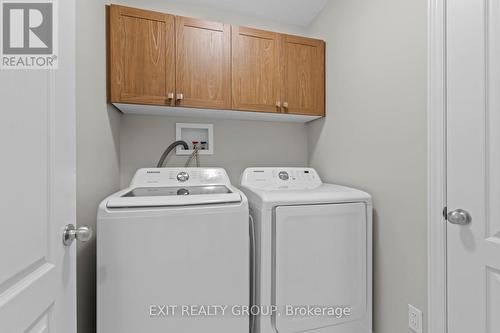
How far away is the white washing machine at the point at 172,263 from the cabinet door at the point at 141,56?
0.77 metres

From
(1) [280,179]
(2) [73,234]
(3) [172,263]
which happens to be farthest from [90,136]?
(1) [280,179]

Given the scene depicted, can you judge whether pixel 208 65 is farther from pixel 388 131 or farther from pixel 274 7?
pixel 388 131

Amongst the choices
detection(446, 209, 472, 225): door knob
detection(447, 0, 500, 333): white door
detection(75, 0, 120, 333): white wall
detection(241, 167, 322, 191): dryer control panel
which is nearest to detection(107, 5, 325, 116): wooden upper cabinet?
detection(75, 0, 120, 333): white wall

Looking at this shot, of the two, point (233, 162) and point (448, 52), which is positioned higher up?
point (448, 52)

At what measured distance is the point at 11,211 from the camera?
518 mm

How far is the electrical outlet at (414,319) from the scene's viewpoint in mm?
1175

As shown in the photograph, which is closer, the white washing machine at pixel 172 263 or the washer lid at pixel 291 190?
the white washing machine at pixel 172 263

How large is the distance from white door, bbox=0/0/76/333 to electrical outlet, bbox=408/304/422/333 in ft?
5.00

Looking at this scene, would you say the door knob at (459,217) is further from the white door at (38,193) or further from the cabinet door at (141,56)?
the cabinet door at (141,56)

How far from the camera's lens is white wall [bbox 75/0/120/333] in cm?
110

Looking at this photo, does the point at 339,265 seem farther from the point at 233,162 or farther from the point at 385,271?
the point at 233,162

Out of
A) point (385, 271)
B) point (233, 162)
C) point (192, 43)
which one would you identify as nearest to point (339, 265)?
point (385, 271)

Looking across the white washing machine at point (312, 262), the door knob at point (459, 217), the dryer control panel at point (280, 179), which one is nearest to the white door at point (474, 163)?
the door knob at point (459, 217)

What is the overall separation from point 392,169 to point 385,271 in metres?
0.62
